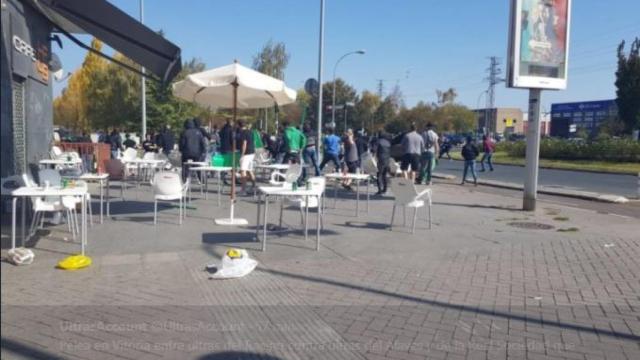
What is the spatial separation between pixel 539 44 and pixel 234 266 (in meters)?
8.80

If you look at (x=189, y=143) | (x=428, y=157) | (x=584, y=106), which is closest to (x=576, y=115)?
(x=584, y=106)

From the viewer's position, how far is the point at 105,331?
15.0ft

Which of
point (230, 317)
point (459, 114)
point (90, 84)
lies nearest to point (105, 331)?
point (230, 317)

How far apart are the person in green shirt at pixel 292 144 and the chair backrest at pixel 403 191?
709cm

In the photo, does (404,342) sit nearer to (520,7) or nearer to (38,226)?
(38,226)

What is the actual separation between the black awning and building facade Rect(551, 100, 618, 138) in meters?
81.5

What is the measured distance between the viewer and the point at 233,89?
414 inches

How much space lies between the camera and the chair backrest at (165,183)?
29.8ft

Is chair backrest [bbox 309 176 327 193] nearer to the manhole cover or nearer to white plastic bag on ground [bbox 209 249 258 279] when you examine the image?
white plastic bag on ground [bbox 209 249 258 279]

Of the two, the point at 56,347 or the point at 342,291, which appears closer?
the point at 56,347

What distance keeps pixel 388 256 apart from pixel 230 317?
9.95 ft

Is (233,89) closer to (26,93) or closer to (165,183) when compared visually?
(165,183)

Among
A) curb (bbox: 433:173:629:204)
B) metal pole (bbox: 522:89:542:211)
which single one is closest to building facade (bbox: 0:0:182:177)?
metal pole (bbox: 522:89:542:211)

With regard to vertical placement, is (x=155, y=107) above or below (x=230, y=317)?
above
